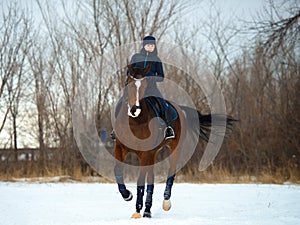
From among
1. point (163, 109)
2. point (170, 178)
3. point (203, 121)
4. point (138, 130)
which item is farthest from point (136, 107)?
point (203, 121)

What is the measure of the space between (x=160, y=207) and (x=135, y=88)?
268 cm

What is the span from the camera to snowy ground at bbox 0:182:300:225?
5945 millimetres

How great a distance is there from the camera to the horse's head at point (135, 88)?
5895 millimetres

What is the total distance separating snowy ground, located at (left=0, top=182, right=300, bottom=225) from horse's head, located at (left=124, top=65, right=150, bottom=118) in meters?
1.50

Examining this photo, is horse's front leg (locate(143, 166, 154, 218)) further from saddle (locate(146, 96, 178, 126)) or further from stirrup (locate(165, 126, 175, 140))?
saddle (locate(146, 96, 178, 126))

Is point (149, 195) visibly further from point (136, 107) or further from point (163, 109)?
point (136, 107)

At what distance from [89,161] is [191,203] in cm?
751

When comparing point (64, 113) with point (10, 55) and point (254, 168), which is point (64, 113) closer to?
point (10, 55)

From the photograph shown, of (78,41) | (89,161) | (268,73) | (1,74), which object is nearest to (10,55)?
(1,74)

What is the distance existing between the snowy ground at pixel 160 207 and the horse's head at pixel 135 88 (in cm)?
150

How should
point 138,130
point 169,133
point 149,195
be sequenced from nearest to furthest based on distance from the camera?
point 138,130 < point 149,195 < point 169,133

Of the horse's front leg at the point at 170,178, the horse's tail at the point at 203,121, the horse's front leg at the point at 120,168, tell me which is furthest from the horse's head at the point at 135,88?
the horse's tail at the point at 203,121

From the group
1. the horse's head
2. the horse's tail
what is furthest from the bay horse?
the horse's tail

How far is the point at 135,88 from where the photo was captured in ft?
19.4
